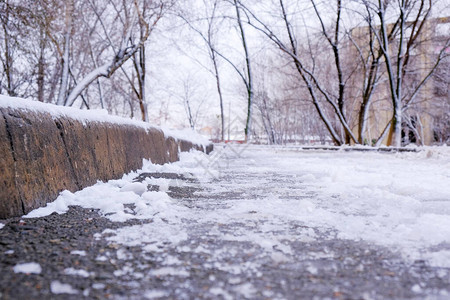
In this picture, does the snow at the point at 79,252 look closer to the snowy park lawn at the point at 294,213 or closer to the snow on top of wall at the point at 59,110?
the snowy park lawn at the point at 294,213

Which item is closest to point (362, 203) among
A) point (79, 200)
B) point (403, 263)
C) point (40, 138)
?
point (403, 263)

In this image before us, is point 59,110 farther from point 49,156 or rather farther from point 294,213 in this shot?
point 294,213

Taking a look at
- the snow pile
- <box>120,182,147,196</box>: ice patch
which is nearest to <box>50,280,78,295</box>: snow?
the snow pile

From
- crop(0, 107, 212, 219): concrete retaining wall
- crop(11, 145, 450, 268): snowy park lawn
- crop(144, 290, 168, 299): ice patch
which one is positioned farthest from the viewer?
crop(0, 107, 212, 219): concrete retaining wall

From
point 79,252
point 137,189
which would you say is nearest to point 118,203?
point 137,189

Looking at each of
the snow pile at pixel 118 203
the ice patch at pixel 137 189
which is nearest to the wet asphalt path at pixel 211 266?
the snow pile at pixel 118 203

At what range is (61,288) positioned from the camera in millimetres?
729

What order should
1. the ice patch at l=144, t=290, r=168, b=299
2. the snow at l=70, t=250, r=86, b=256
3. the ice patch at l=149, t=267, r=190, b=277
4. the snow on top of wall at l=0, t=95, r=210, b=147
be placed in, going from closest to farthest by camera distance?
the ice patch at l=144, t=290, r=168, b=299 → the ice patch at l=149, t=267, r=190, b=277 → the snow at l=70, t=250, r=86, b=256 → the snow on top of wall at l=0, t=95, r=210, b=147

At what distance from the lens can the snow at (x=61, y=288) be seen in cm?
71

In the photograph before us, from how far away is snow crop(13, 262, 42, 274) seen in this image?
0.81m

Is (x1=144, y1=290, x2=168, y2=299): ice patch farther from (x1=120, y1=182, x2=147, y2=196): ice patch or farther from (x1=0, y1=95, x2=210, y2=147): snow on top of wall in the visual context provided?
(x1=120, y1=182, x2=147, y2=196): ice patch

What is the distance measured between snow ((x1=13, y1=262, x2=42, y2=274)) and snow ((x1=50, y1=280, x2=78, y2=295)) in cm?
9

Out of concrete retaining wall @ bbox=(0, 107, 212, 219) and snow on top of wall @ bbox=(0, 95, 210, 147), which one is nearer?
concrete retaining wall @ bbox=(0, 107, 212, 219)

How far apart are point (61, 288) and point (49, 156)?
1.03m
